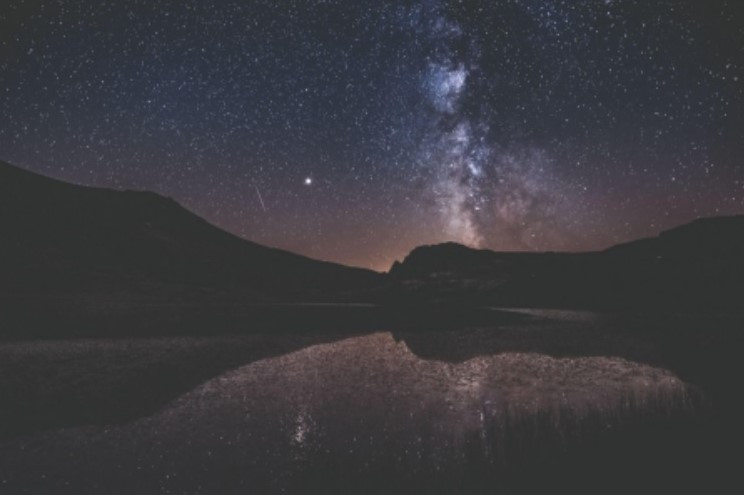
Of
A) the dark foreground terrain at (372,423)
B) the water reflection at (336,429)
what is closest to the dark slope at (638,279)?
the dark foreground terrain at (372,423)

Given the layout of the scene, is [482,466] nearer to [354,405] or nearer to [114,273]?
[354,405]

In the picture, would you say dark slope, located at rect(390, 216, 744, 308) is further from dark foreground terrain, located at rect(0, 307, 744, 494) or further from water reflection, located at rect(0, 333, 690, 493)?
water reflection, located at rect(0, 333, 690, 493)

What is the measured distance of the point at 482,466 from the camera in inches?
518

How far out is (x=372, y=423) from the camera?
1792cm

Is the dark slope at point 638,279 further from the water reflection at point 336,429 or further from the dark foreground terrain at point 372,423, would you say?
the water reflection at point 336,429

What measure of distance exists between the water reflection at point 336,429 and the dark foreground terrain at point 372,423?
82 mm

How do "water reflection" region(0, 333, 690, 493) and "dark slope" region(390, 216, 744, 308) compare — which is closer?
"water reflection" region(0, 333, 690, 493)

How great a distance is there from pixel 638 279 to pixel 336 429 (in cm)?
15109

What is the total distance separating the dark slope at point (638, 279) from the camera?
122 m

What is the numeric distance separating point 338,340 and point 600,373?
27490mm

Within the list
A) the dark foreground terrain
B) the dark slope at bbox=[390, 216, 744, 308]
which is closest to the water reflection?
the dark foreground terrain

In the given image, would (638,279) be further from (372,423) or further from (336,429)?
(336,429)

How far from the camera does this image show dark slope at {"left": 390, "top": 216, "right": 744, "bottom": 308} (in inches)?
4793

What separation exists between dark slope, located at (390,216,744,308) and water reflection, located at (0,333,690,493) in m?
108
